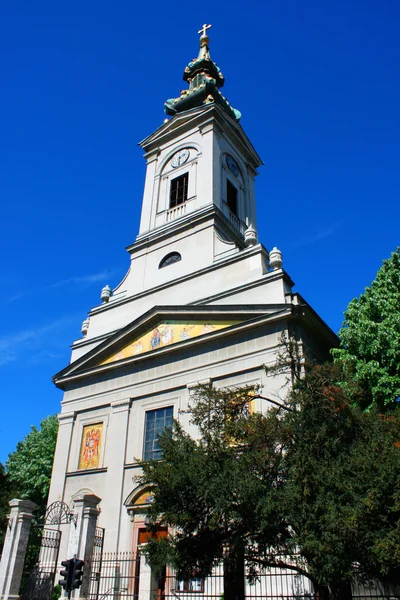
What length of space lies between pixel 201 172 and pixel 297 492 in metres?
20.1

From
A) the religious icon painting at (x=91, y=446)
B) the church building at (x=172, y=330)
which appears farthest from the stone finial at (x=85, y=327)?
the religious icon painting at (x=91, y=446)

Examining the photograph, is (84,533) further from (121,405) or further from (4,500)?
(4,500)

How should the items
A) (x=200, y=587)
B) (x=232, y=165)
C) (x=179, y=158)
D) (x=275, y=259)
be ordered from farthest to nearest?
1. (x=232, y=165)
2. (x=179, y=158)
3. (x=275, y=259)
4. (x=200, y=587)

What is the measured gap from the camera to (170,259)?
25.6 meters

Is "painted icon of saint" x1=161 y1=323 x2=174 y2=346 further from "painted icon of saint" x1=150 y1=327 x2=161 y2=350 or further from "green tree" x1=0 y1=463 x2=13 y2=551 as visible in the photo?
"green tree" x1=0 y1=463 x2=13 y2=551

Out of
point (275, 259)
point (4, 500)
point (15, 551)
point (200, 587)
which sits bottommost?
point (200, 587)

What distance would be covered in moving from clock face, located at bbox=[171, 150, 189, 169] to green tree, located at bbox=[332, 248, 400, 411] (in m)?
14.4

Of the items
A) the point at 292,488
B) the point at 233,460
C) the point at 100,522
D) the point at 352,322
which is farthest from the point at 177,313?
the point at 292,488

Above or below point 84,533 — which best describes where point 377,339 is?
above

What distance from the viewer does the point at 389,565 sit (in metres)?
9.64

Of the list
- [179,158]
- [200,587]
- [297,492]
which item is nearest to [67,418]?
[200,587]

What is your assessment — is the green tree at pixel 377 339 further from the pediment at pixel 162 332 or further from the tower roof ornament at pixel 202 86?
the tower roof ornament at pixel 202 86

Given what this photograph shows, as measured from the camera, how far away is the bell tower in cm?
2656

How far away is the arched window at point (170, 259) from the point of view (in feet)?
83.1
